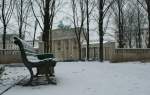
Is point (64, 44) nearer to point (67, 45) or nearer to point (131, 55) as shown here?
point (67, 45)

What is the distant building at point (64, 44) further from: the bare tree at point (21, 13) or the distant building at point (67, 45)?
the bare tree at point (21, 13)

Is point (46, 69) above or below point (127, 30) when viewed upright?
below

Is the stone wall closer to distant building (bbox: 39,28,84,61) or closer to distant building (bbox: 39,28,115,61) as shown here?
distant building (bbox: 39,28,115,61)

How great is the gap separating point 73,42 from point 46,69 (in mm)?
59142

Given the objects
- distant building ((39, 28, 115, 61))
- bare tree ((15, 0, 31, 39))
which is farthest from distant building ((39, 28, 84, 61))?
bare tree ((15, 0, 31, 39))

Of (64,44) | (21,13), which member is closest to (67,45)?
(64,44)

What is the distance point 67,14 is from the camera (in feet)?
146

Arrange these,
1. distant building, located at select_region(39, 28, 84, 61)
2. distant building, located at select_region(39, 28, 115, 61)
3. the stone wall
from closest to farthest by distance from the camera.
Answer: the stone wall → distant building, located at select_region(39, 28, 115, 61) → distant building, located at select_region(39, 28, 84, 61)

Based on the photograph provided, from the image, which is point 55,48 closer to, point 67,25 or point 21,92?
point 67,25

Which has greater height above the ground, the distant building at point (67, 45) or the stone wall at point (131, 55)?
the distant building at point (67, 45)

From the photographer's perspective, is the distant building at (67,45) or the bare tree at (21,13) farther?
the distant building at (67,45)

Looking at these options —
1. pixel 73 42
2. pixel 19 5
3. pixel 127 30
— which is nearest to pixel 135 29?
pixel 127 30

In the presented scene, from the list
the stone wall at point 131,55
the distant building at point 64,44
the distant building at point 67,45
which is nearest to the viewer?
the stone wall at point 131,55

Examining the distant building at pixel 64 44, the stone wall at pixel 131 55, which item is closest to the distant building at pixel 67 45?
the distant building at pixel 64 44
